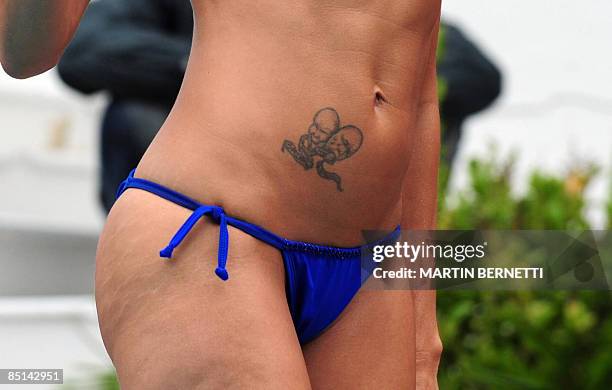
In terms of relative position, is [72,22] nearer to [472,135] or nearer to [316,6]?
[316,6]

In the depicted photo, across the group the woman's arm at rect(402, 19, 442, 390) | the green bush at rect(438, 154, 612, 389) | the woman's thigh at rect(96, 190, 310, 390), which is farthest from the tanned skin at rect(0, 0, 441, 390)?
the green bush at rect(438, 154, 612, 389)

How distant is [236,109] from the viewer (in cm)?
178

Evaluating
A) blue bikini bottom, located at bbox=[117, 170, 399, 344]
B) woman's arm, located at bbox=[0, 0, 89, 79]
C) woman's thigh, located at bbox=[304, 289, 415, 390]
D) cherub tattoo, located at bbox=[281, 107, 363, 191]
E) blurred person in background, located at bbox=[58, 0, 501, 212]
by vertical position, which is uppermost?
blurred person in background, located at bbox=[58, 0, 501, 212]

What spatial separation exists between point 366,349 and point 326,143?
38 centimetres

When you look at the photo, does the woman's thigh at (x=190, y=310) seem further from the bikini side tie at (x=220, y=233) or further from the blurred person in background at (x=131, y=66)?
the blurred person in background at (x=131, y=66)

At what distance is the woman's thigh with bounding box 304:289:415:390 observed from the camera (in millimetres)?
1920

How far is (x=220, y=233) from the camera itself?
173 centimetres

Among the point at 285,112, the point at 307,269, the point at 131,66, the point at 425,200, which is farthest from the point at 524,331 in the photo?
the point at 285,112

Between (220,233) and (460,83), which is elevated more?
(460,83)

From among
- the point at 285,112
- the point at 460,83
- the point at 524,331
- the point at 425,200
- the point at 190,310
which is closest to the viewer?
the point at 190,310

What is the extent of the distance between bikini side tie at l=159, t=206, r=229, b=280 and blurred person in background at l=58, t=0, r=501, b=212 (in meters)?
3.00

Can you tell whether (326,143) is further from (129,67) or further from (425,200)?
(129,67)

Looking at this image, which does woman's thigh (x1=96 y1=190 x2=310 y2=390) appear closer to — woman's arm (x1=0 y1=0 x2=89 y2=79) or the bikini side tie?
the bikini side tie

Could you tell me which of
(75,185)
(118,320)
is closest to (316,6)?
(118,320)
